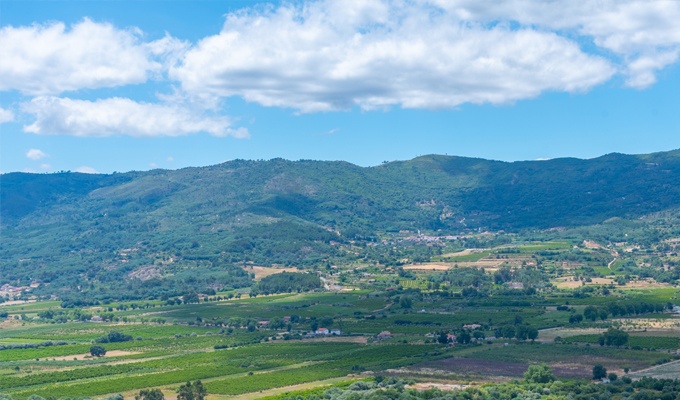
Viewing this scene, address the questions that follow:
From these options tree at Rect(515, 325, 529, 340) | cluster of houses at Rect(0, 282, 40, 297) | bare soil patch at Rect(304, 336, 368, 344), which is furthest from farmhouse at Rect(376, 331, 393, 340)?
cluster of houses at Rect(0, 282, 40, 297)

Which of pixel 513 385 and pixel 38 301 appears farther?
pixel 38 301

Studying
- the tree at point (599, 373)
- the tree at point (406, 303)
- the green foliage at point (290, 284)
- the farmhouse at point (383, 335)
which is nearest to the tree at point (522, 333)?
the farmhouse at point (383, 335)

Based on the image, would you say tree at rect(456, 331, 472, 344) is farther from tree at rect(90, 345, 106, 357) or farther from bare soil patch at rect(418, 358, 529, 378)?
tree at rect(90, 345, 106, 357)

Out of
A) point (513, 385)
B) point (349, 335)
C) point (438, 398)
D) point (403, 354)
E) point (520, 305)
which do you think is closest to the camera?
point (438, 398)

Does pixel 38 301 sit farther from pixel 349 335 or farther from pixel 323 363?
pixel 323 363

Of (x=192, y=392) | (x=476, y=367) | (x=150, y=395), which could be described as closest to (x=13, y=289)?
(x=150, y=395)

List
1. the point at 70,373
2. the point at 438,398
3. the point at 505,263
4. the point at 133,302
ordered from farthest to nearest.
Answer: the point at 505,263, the point at 133,302, the point at 70,373, the point at 438,398

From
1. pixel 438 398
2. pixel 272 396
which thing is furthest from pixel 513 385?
pixel 272 396
